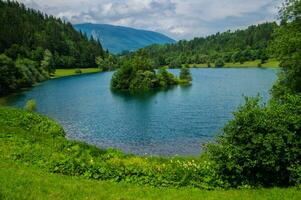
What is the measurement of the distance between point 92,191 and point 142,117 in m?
61.9

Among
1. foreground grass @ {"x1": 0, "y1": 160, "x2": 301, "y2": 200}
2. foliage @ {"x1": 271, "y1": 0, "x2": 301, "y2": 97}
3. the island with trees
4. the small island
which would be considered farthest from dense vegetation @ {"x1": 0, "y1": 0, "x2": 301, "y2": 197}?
the island with trees

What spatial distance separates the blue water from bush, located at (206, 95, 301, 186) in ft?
95.1

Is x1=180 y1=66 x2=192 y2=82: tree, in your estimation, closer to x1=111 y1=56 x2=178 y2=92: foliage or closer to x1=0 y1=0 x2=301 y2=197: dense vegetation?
x1=111 y1=56 x2=178 y2=92: foliage

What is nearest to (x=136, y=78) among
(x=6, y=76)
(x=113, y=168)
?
(x=6, y=76)

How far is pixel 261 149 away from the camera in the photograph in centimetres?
1784

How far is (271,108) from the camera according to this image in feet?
65.7

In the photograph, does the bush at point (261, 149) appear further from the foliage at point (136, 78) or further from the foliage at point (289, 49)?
the foliage at point (136, 78)

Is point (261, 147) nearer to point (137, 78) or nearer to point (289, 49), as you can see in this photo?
point (289, 49)

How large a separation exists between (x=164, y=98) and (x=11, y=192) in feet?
313

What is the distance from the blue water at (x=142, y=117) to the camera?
55.0 meters

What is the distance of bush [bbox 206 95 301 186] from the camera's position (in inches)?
693

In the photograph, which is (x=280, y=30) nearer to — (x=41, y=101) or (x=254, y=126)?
(x=254, y=126)

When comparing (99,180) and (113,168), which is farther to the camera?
(113,168)

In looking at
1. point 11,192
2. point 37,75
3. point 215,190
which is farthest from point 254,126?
point 37,75
